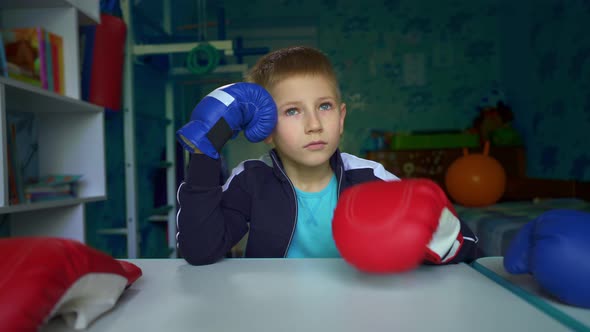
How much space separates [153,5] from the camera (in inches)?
120

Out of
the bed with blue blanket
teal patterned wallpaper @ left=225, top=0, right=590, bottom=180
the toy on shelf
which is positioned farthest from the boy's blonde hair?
teal patterned wallpaper @ left=225, top=0, right=590, bottom=180

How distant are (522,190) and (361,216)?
306 centimetres

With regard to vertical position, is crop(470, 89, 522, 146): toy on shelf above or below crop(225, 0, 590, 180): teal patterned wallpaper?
below

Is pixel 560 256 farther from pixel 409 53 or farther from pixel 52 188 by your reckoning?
pixel 409 53

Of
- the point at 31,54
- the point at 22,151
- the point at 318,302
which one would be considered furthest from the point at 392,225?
the point at 22,151

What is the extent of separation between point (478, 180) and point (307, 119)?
2004 millimetres

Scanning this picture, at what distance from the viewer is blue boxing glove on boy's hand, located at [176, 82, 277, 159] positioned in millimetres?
683

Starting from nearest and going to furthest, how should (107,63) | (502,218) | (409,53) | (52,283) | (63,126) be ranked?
(52,283) → (63,126) → (107,63) → (502,218) → (409,53)

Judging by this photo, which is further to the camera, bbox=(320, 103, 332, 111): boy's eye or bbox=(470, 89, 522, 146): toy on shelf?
bbox=(470, 89, 522, 146): toy on shelf

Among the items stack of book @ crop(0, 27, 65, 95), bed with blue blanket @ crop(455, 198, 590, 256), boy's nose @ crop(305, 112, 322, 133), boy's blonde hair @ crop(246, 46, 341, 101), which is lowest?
bed with blue blanket @ crop(455, 198, 590, 256)

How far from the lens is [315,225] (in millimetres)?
1019

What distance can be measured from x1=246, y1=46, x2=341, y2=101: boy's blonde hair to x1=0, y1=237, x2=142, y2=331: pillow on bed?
2.08 ft

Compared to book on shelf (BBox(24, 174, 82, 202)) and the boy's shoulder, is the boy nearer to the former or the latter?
the boy's shoulder

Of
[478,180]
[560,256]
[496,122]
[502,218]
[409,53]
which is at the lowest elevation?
[502,218]
